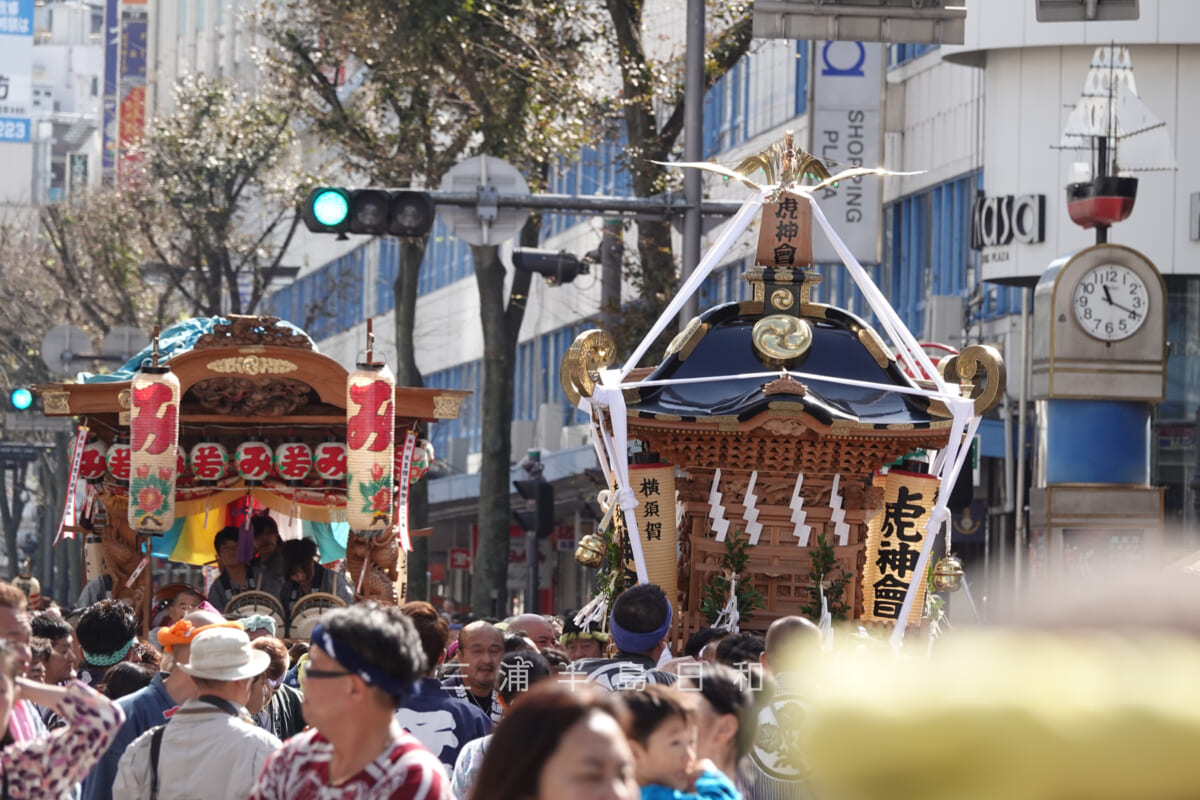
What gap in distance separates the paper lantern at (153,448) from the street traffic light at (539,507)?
30.9ft

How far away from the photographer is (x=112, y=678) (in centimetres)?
853

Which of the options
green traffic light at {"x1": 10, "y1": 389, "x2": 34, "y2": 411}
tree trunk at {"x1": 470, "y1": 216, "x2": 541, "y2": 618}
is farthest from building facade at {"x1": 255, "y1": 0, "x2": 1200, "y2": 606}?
green traffic light at {"x1": 10, "y1": 389, "x2": 34, "y2": 411}

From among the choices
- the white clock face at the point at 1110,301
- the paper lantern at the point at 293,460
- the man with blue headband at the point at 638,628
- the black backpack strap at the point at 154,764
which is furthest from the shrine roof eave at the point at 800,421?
the white clock face at the point at 1110,301

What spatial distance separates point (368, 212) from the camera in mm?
14734

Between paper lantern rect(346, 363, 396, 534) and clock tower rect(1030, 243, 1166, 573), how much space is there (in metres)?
9.32

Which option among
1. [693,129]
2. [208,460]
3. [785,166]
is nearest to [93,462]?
[208,460]

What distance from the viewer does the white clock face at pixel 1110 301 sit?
23297 millimetres

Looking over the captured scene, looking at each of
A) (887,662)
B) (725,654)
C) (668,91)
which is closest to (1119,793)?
(887,662)

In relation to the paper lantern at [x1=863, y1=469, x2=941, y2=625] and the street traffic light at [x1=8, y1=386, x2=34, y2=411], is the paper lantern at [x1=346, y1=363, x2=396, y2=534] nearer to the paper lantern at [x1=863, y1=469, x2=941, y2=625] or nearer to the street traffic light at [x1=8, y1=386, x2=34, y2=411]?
the paper lantern at [x1=863, y1=469, x2=941, y2=625]

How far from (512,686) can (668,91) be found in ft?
53.9

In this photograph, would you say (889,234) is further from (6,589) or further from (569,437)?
(6,589)

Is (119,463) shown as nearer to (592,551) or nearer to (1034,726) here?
(592,551)

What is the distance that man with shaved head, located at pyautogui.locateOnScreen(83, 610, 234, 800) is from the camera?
6.89m

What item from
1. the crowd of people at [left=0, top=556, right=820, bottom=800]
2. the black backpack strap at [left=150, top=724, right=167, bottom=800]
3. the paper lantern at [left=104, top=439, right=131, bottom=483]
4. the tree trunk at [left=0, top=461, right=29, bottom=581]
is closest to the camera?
the crowd of people at [left=0, top=556, right=820, bottom=800]
